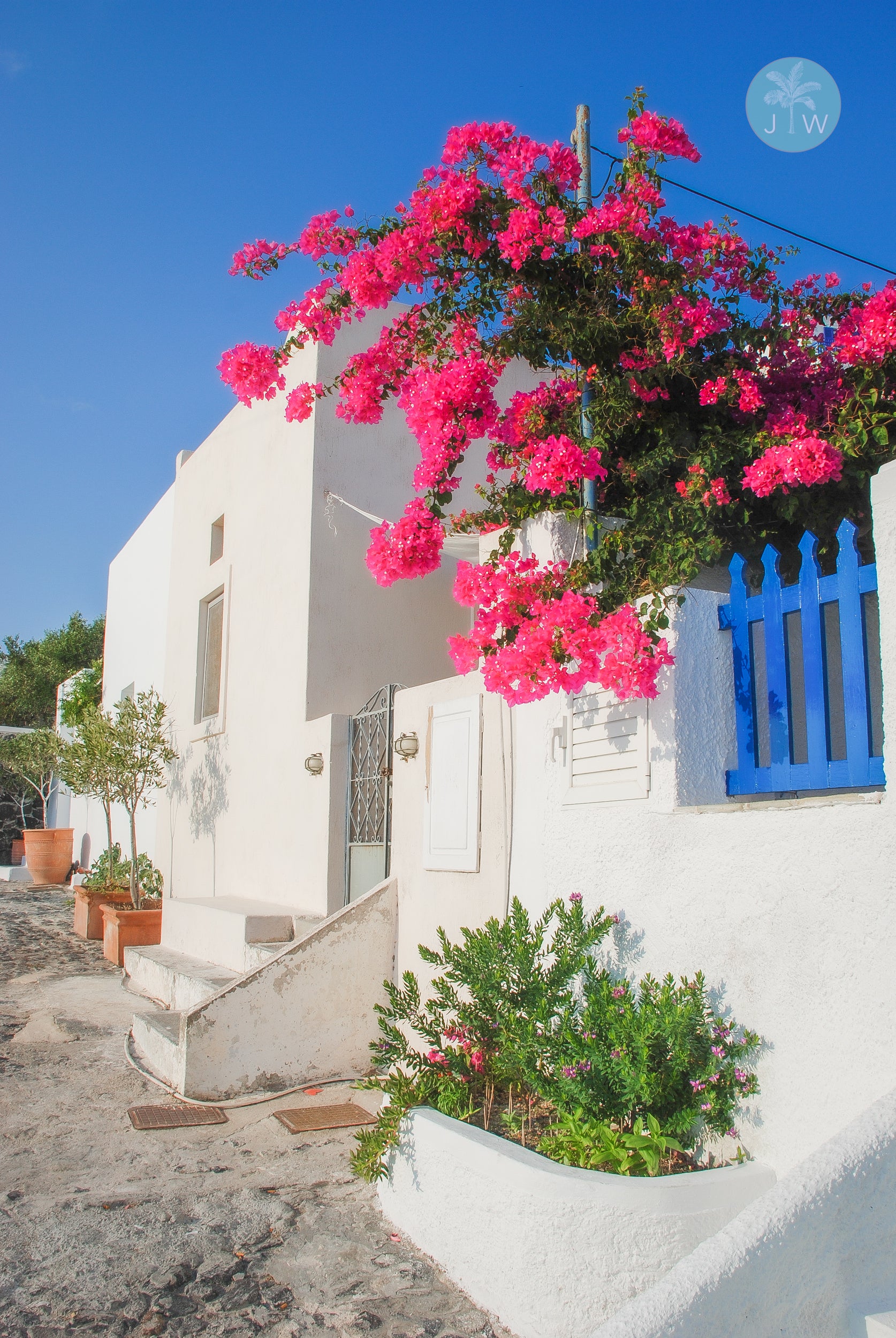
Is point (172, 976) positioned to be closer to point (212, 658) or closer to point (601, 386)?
point (212, 658)

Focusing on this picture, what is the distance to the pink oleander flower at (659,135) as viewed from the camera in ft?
14.2

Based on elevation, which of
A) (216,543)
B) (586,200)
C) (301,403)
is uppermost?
(216,543)

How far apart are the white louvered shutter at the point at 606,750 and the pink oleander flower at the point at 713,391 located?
4.40ft

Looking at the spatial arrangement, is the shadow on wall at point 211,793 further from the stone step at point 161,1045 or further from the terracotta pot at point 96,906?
the stone step at point 161,1045

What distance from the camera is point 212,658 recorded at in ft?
38.0

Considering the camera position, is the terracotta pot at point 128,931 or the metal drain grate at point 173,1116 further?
the terracotta pot at point 128,931

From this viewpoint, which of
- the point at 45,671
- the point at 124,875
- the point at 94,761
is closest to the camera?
the point at 94,761

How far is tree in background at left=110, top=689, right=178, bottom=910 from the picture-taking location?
11.5 meters

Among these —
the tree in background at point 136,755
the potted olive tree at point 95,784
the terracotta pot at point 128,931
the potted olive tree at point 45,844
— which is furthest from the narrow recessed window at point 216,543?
the potted olive tree at point 45,844

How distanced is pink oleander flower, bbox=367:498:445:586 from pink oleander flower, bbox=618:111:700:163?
185 cm

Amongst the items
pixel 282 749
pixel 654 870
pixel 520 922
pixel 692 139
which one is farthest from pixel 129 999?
pixel 692 139

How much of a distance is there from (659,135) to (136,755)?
31.0 feet

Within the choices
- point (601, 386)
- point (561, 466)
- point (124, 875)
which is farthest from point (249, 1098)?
point (124, 875)

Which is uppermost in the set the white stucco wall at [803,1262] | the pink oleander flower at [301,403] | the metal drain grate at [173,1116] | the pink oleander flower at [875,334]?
the pink oleander flower at [301,403]
